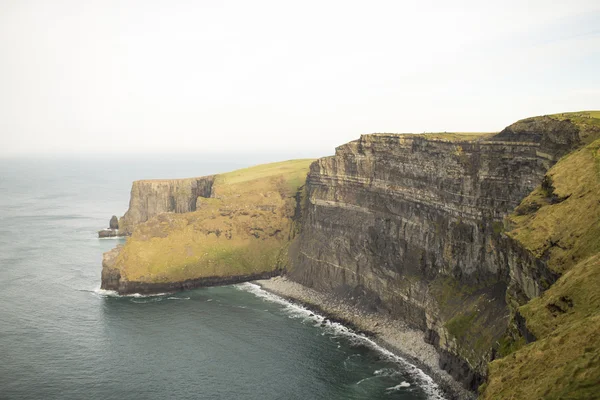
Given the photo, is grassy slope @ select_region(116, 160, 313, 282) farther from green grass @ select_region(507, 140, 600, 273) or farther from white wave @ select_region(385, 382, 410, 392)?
green grass @ select_region(507, 140, 600, 273)

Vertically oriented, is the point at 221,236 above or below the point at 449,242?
below

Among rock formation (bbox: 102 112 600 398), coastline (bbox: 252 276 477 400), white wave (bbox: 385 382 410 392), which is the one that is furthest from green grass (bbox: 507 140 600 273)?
white wave (bbox: 385 382 410 392)

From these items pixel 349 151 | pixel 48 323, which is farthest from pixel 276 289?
pixel 48 323

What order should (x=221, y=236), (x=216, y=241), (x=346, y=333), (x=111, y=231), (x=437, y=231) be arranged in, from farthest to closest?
(x=111, y=231) < (x=221, y=236) < (x=216, y=241) < (x=346, y=333) < (x=437, y=231)

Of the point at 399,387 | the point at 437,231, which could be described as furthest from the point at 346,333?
the point at 437,231

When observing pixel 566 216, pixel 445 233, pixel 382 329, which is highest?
pixel 566 216

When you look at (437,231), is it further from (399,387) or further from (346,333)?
(399,387)

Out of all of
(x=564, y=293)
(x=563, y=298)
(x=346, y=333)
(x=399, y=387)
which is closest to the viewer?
(x=563, y=298)
